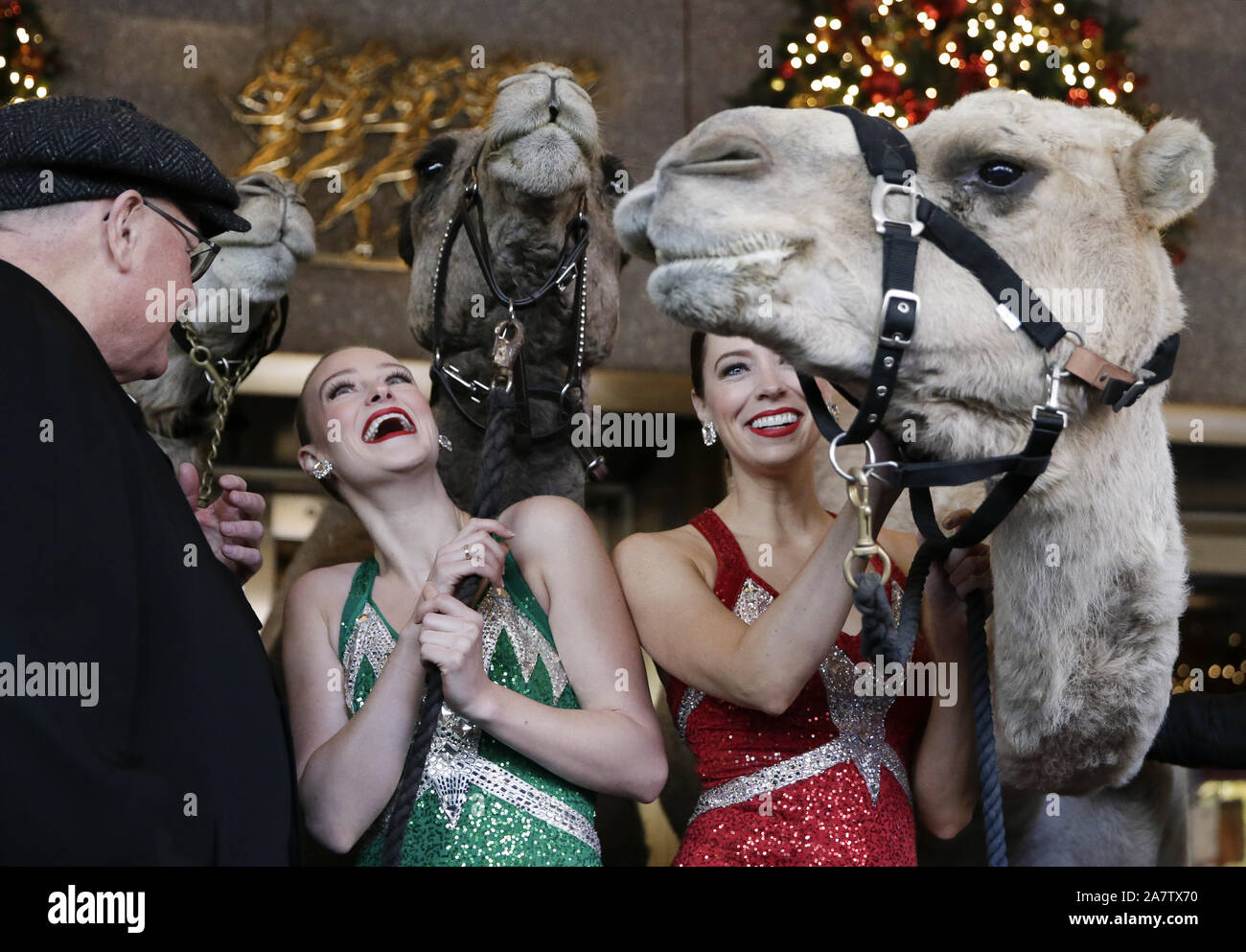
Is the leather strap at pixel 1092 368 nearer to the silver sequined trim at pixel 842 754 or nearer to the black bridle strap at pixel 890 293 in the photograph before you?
the black bridle strap at pixel 890 293

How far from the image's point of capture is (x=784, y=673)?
209 centimetres

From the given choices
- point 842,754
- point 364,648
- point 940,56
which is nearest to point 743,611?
point 842,754

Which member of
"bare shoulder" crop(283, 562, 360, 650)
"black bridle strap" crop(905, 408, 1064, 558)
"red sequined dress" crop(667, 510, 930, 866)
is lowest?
"red sequined dress" crop(667, 510, 930, 866)

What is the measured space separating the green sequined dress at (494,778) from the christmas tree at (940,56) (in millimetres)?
2374

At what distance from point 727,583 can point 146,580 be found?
3.50 ft

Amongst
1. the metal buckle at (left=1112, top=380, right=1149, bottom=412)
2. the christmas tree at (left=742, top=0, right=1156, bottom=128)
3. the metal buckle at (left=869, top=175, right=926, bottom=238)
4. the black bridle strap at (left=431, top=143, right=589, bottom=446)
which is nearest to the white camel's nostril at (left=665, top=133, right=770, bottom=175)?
the metal buckle at (left=869, top=175, right=926, bottom=238)

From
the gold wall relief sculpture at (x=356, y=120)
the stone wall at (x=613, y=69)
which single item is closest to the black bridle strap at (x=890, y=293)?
the stone wall at (x=613, y=69)

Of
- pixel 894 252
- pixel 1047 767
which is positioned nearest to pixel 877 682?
pixel 1047 767

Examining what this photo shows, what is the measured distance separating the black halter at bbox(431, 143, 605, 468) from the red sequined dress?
27.2 inches

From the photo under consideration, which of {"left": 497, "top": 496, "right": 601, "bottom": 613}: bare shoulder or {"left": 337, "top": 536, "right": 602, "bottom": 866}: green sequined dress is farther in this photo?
{"left": 497, "top": 496, "right": 601, "bottom": 613}: bare shoulder

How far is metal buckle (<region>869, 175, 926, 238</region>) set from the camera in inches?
72.3

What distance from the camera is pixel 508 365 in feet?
7.54

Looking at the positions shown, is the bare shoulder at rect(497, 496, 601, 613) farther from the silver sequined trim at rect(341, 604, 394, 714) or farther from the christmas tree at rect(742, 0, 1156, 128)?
the christmas tree at rect(742, 0, 1156, 128)

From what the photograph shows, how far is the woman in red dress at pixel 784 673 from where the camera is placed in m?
2.13
